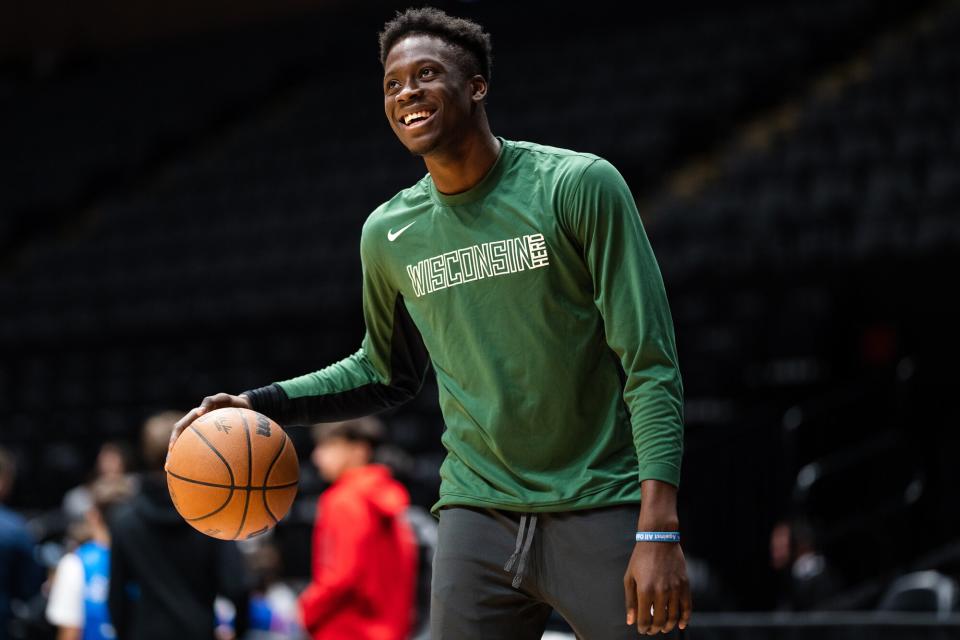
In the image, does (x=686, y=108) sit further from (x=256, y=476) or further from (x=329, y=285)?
(x=256, y=476)

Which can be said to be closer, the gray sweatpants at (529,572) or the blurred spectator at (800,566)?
the gray sweatpants at (529,572)

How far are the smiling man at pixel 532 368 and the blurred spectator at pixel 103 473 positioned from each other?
130 inches

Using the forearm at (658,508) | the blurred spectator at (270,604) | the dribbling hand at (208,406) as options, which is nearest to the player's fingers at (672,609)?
the forearm at (658,508)

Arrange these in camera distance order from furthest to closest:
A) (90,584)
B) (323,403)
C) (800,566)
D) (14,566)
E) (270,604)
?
1. (270,604)
2. (800,566)
3. (14,566)
4. (90,584)
5. (323,403)

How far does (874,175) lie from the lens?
10109mm

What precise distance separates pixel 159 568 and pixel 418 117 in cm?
250

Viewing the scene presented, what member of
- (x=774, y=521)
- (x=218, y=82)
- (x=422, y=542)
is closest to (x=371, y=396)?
(x=422, y=542)

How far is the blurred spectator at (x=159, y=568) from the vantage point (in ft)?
14.3

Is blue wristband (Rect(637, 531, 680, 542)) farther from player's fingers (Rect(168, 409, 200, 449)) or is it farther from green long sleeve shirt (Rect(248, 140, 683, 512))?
player's fingers (Rect(168, 409, 200, 449))

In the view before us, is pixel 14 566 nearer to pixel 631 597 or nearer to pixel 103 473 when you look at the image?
pixel 103 473

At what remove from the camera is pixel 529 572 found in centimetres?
235

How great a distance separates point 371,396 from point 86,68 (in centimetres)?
2003

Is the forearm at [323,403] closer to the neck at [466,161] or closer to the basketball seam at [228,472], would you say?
the basketball seam at [228,472]

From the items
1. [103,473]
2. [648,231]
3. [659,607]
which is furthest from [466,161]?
[648,231]
